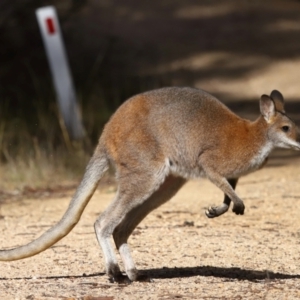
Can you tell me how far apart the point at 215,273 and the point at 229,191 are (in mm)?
622

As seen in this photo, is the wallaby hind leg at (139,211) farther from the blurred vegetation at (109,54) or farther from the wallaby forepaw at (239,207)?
the blurred vegetation at (109,54)

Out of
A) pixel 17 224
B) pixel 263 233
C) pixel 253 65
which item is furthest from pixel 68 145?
pixel 253 65

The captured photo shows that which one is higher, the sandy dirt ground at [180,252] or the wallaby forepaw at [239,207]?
the wallaby forepaw at [239,207]

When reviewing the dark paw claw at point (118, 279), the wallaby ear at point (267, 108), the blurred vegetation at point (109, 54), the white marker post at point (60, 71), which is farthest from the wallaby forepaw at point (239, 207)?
the white marker post at point (60, 71)

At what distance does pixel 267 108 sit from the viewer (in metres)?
6.63

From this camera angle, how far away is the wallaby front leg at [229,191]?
Answer: 20.2 ft

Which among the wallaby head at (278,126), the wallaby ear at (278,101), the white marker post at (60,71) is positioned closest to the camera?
the wallaby head at (278,126)

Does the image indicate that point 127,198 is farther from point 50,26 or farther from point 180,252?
point 50,26

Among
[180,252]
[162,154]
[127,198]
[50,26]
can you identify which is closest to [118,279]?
[127,198]

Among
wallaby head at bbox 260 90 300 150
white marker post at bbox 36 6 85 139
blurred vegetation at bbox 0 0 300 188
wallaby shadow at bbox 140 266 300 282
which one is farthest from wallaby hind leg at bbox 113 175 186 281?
white marker post at bbox 36 6 85 139

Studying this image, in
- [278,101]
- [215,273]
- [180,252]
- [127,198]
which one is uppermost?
[278,101]

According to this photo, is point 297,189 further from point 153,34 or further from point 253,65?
point 153,34

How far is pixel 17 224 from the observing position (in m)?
8.31

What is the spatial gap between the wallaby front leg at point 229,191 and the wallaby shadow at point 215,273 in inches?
18.0
